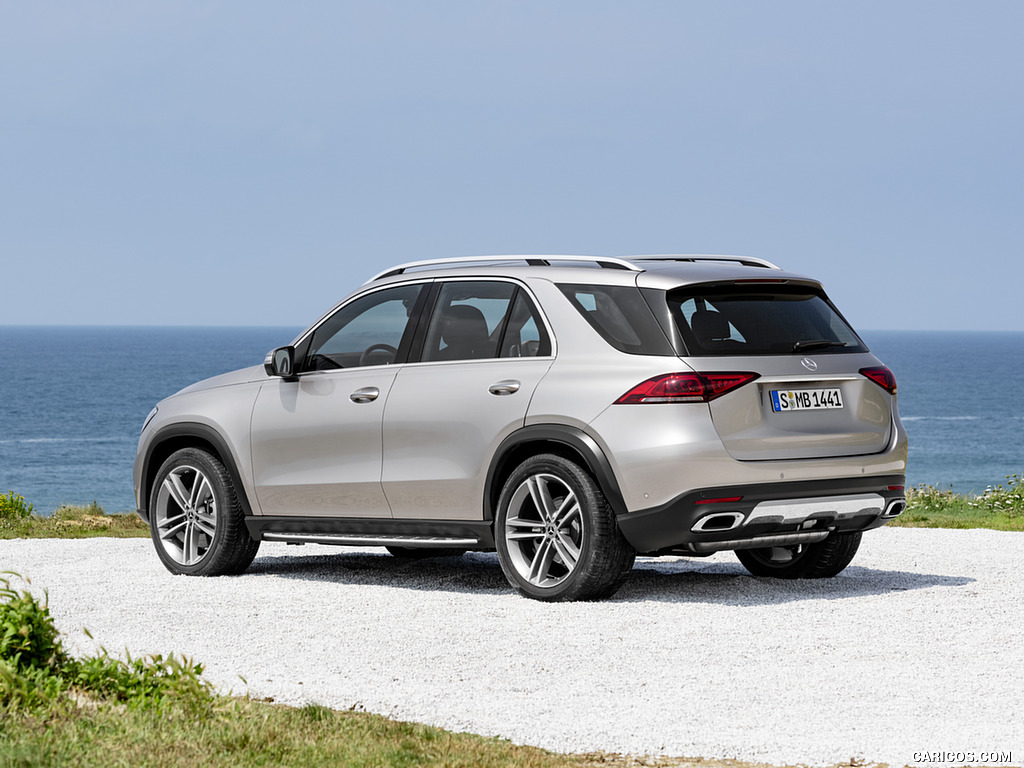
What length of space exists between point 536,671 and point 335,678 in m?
0.90

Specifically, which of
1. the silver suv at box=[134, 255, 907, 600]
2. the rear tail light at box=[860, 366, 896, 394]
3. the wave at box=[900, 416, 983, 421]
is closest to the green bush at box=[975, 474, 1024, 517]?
the silver suv at box=[134, 255, 907, 600]

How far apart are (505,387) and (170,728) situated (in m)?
3.66

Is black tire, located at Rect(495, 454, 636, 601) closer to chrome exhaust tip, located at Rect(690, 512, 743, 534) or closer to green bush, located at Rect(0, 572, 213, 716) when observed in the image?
chrome exhaust tip, located at Rect(690, 512, 743, 534)

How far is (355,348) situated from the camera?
9.23m

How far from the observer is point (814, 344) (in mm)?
8117

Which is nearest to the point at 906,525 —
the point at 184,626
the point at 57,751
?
the point at 184,626

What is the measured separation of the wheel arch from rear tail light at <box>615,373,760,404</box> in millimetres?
369

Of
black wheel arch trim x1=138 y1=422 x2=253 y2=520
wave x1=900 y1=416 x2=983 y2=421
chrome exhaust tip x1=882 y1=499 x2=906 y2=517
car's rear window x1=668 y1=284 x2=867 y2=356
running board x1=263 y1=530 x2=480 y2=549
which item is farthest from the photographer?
wave x1=900 y1=416 x2=983 y2=421

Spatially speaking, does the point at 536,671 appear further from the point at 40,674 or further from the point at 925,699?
the point at 40,674

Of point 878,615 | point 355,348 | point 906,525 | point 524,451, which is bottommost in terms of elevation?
point 906,525

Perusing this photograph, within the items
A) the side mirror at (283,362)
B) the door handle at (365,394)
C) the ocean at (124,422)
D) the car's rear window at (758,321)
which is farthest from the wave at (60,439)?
the car's rear window at (758,321)

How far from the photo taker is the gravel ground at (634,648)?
5.23m

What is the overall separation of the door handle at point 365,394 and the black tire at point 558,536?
116 centimetres

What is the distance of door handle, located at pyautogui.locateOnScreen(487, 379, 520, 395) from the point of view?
26.8 ft
